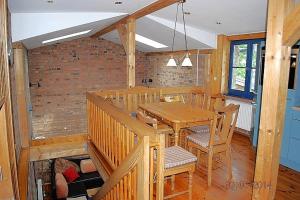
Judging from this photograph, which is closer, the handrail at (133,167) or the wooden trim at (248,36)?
the handrail at (133,167)

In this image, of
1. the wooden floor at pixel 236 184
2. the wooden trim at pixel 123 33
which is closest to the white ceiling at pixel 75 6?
the wooden trim at pixel 123 33

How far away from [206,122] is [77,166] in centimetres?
486

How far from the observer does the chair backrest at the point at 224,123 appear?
9.42 feet

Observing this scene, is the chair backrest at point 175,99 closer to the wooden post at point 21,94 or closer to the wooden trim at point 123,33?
the wooden trim at point 123,33

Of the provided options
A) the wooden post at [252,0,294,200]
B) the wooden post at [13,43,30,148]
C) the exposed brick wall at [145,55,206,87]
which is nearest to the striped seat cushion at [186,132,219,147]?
the wooden post at [252,0,294,200]

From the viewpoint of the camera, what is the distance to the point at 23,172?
11.2 feet

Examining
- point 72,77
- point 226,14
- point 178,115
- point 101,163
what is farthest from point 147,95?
point 72,77

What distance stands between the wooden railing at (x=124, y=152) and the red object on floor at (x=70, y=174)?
299cm

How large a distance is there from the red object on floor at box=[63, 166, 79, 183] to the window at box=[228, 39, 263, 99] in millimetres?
4410

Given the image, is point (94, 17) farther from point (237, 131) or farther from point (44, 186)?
point (44, 186)

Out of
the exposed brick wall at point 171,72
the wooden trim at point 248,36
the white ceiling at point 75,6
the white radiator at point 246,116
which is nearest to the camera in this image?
the white ceiling at point 75,6

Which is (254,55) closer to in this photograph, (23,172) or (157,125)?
(157,125)

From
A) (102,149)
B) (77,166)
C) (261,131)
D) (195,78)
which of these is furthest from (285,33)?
(77,166)

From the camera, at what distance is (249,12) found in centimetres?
370
